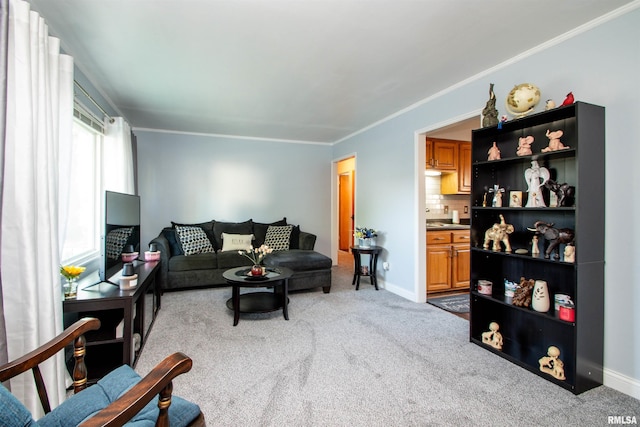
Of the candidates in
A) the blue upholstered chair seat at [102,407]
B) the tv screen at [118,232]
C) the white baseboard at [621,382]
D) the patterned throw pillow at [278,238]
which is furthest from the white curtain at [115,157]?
the white baseboard at [621,382]

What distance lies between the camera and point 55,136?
6.19 ft

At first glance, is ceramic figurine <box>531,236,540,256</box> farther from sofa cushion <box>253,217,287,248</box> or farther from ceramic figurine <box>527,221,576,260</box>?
sofa cushion <box>253,217,287,248</box>

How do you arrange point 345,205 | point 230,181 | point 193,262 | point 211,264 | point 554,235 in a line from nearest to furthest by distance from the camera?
point 554,235 → point 193,262 → point 211,264 → point 230,181 → point 345,205

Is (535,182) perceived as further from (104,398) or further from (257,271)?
(104,398)

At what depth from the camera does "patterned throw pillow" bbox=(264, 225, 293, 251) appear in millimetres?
5211

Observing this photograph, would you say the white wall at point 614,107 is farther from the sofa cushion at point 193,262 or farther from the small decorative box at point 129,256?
the sofa cushion at point 193,262

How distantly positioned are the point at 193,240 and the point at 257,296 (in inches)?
63.7

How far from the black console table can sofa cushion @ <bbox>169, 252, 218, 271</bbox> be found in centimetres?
166

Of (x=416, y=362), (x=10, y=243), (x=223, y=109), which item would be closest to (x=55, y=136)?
(x=10, y=243)

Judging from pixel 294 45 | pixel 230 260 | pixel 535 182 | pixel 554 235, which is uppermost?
pixel 294 45

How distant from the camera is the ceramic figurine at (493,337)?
8.35 feet

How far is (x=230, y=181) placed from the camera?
219 inches

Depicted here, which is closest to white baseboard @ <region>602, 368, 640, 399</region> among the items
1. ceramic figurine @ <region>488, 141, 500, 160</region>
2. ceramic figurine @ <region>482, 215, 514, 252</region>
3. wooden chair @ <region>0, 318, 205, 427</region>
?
ceramic figurine @ <region>482, 215, 514, 252</region>

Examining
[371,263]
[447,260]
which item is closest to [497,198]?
[447,260]
